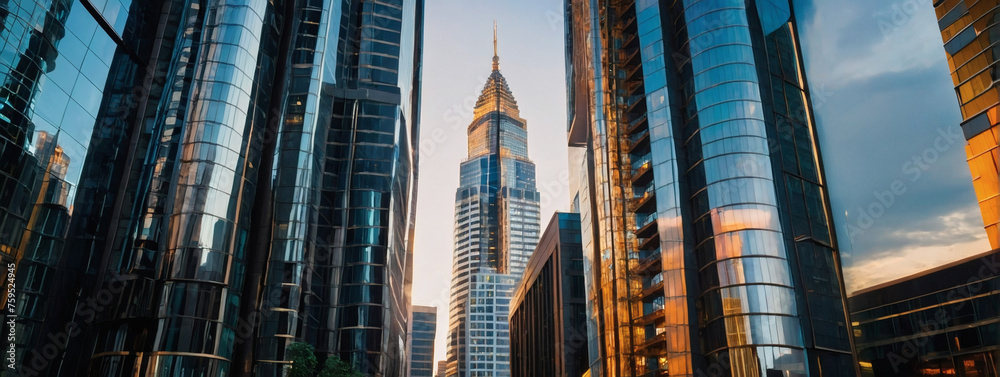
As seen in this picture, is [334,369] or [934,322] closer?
[334,369]

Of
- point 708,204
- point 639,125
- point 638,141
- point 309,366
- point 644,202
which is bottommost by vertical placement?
point 309,366

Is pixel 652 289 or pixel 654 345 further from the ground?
pixel 652 289

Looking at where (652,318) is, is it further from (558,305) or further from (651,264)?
(558,305)

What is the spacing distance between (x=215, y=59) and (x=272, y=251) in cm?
1772

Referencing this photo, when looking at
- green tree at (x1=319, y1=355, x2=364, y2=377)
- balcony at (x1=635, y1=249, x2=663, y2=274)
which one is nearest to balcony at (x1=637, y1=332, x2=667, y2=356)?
balcony at (x1=635, y1=249, x2=663, y2=274)

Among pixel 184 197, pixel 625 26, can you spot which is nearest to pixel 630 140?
pixel 625 26

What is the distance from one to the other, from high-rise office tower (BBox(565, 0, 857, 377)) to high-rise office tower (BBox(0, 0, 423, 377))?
25352 mm

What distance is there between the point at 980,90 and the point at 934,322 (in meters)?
27.0

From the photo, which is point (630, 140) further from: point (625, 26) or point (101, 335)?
point (101, 335)

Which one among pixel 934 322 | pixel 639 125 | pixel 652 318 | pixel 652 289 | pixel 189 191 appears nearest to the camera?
pixel 189 191

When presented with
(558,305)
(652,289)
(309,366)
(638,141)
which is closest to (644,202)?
(638,141)

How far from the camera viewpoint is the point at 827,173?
7400cm

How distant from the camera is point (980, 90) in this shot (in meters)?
48.7

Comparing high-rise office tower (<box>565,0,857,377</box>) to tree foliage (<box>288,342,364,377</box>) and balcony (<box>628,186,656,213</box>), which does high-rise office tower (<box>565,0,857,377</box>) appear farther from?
tree foliage (<box>288,342,364,377</box>)
